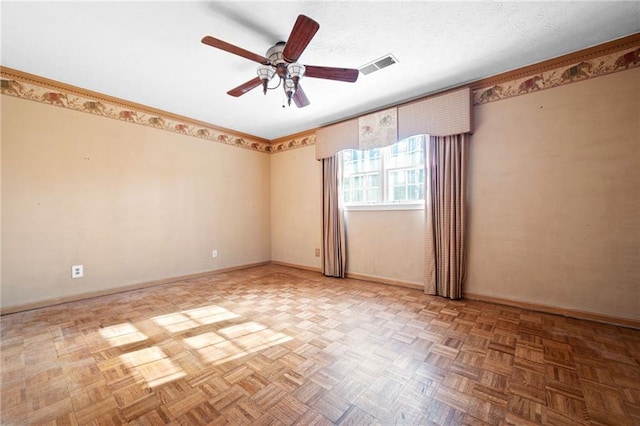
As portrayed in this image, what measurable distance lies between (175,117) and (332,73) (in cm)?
280

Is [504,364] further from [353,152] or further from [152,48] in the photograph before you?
[152,48]

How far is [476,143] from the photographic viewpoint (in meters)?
2.84

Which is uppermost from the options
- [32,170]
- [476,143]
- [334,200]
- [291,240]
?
[476,143]

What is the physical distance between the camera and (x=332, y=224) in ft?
13.1

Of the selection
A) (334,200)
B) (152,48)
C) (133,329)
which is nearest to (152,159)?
(152,48)

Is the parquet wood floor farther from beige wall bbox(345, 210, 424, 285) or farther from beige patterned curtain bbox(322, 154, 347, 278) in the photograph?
beige patterned curtain bbox(322, 154, 347, 278)

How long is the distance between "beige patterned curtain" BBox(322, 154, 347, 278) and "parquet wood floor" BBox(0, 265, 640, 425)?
1230 mm

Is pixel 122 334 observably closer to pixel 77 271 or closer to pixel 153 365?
pixel 153 365

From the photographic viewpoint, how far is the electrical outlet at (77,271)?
9.37ft

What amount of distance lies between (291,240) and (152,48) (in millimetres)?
3367

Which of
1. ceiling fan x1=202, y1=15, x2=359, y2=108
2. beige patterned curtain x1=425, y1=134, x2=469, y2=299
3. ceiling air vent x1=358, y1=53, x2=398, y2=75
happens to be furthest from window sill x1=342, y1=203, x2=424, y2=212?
ceiling fan x1=202, y1=15, x2=359, y2=108

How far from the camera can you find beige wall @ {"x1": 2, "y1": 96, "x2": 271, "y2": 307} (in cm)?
258

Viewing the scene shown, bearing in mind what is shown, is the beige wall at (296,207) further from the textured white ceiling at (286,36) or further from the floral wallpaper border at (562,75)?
the floral wallpaper border at (562,75)

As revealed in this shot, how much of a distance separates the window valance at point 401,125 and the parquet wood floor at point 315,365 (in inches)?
80.4
